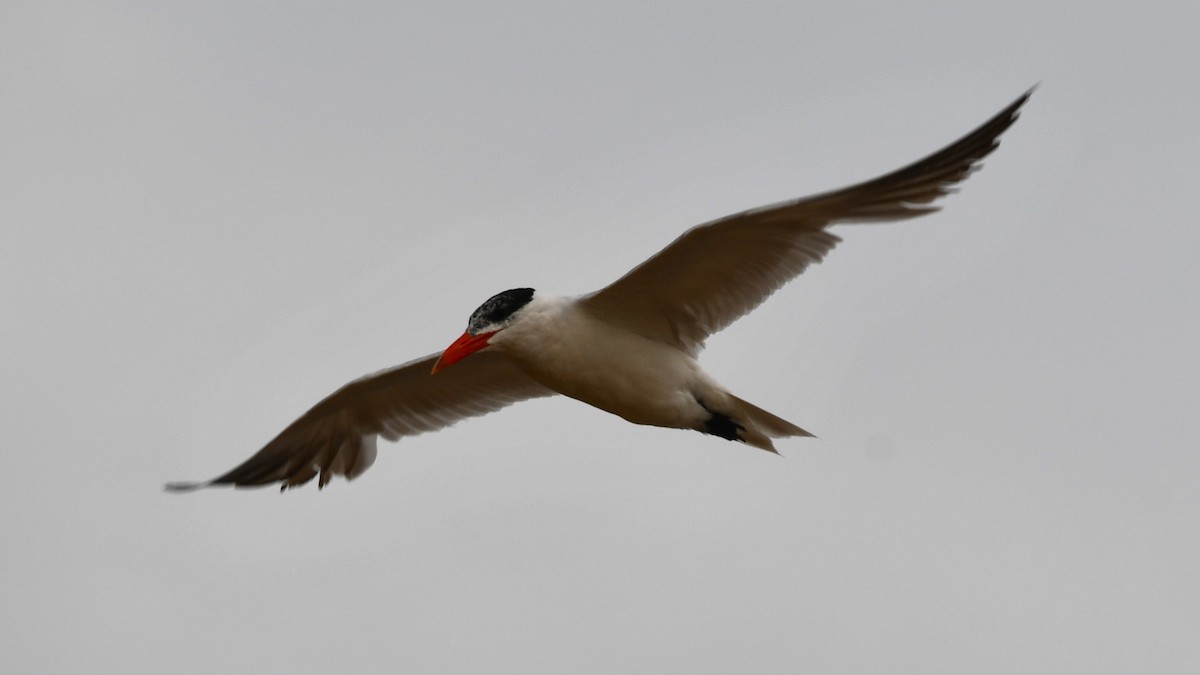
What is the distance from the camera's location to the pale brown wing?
366 inches

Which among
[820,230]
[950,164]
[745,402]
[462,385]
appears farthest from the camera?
[462,385]

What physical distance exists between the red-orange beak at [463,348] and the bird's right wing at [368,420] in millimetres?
1677

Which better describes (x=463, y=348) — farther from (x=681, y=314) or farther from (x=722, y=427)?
(x=722, y=427)

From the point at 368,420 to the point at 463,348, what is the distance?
234cm

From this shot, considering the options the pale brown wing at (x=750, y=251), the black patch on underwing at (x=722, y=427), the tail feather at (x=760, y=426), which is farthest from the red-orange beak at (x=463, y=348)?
the tail feather at (x=760, y=426)

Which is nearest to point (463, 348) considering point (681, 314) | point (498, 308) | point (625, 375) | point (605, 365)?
point (498, 308)

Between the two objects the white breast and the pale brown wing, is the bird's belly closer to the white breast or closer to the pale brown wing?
the white breast

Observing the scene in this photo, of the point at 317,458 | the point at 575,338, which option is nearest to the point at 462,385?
the point at 317,458

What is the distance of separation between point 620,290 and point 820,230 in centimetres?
130

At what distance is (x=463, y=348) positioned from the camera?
10.4m

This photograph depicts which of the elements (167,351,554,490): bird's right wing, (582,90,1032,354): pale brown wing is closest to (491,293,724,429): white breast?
(582,90,1032,354): pale brown wing

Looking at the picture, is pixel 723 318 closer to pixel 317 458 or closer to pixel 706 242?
pixel 706 242

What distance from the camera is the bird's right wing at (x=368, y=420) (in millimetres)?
12188

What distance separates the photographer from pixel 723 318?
10.8 meters
